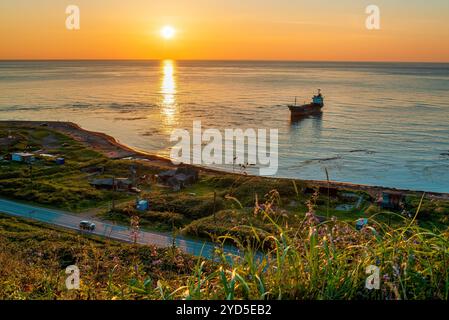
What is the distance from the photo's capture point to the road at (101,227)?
79.9ft

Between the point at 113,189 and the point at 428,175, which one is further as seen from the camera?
the point at 428,175

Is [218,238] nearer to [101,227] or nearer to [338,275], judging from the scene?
[338,275]

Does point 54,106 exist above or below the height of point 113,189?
above

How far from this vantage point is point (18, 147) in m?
54.8

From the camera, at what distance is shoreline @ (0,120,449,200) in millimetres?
39075

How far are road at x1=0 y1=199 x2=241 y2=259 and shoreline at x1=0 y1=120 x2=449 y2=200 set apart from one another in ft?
40.7

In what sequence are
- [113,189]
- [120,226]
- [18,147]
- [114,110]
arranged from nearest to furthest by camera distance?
1. [120,226]
2. [113,189]
3. [18,147]
4. [114,110]

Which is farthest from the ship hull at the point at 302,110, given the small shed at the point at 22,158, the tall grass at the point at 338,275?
the tall grass at the point at 338,275

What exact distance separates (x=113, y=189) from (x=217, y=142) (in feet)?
90.1

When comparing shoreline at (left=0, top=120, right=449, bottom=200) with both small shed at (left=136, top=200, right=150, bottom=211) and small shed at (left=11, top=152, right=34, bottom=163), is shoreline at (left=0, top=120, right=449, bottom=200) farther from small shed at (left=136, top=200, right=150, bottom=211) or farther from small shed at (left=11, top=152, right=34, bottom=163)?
small shed at (left=136, top=200, right=150, bottom=211)

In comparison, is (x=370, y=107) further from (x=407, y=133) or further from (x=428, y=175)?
(x=428, y=175)

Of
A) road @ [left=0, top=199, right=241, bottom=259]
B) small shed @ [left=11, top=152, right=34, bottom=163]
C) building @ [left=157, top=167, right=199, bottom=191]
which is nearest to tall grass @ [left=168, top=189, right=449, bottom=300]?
road @ [left=0, top=199, right=241, bottom=259]

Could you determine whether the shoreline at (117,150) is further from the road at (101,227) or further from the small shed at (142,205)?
the road at (101,227)
